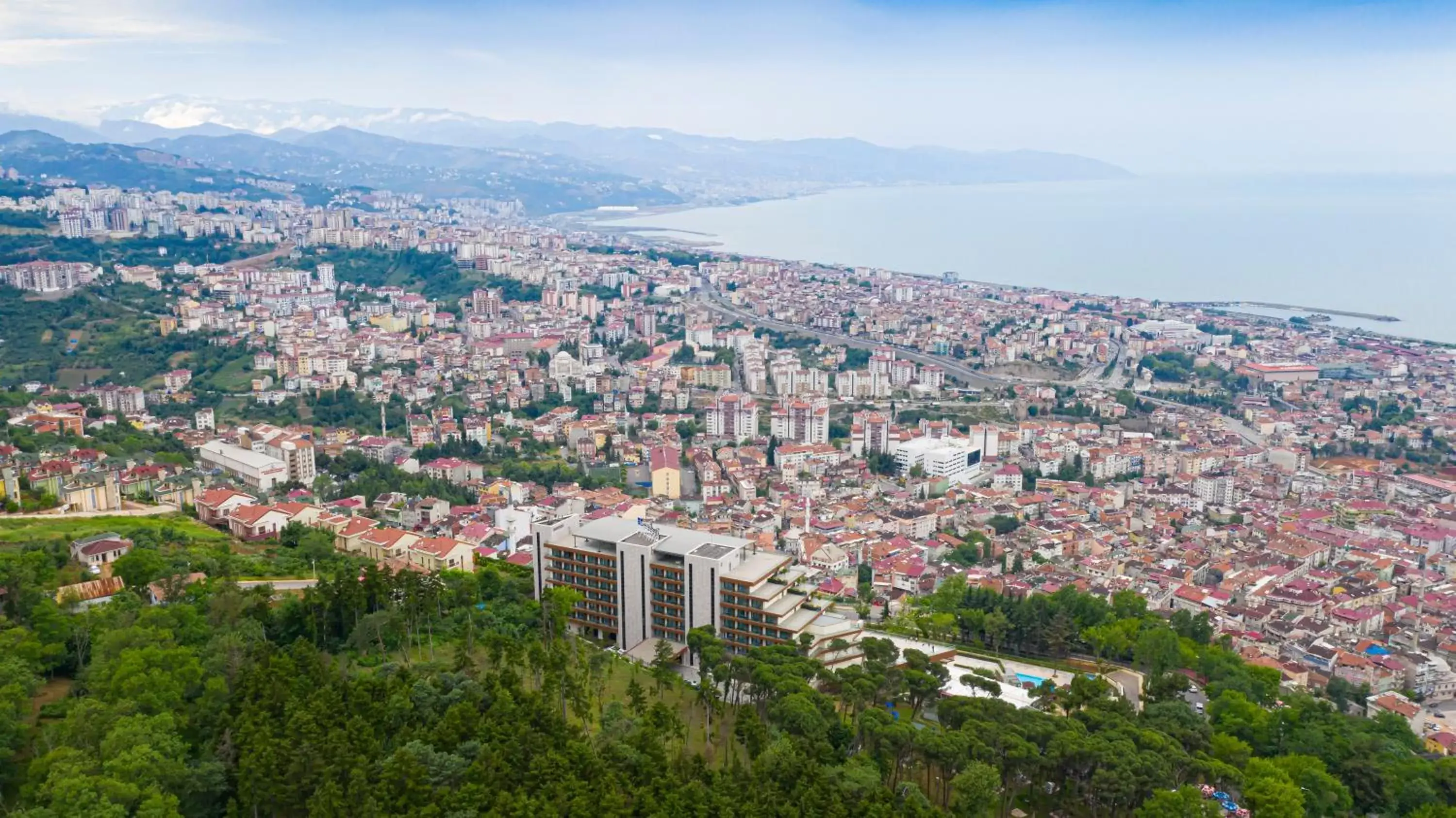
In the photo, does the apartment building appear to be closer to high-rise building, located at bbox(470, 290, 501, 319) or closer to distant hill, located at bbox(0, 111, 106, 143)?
high-rise building, located at bbox(470, 290, 501, 319)

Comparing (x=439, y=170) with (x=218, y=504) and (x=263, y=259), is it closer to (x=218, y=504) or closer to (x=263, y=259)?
(x=263, y=259)

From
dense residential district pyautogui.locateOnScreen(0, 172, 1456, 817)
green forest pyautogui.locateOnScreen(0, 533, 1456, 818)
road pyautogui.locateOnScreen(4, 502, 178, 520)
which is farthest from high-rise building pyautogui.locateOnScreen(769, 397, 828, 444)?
green forest pyautogui.locateOnScreen(0, 533, 1456, 818)

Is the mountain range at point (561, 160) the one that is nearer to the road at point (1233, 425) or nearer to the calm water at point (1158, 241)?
the calm water at point (1158, 241)

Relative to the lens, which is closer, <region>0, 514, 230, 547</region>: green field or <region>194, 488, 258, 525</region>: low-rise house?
<region>0, 514, 230, 547</region>: green field

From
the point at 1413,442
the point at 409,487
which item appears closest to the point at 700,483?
the point at 409,487

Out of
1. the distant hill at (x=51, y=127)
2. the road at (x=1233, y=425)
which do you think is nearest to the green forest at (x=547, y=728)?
the road at (x=1233, y=425)

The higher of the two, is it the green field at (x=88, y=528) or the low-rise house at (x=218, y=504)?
the green field at (x=88, y=528)
